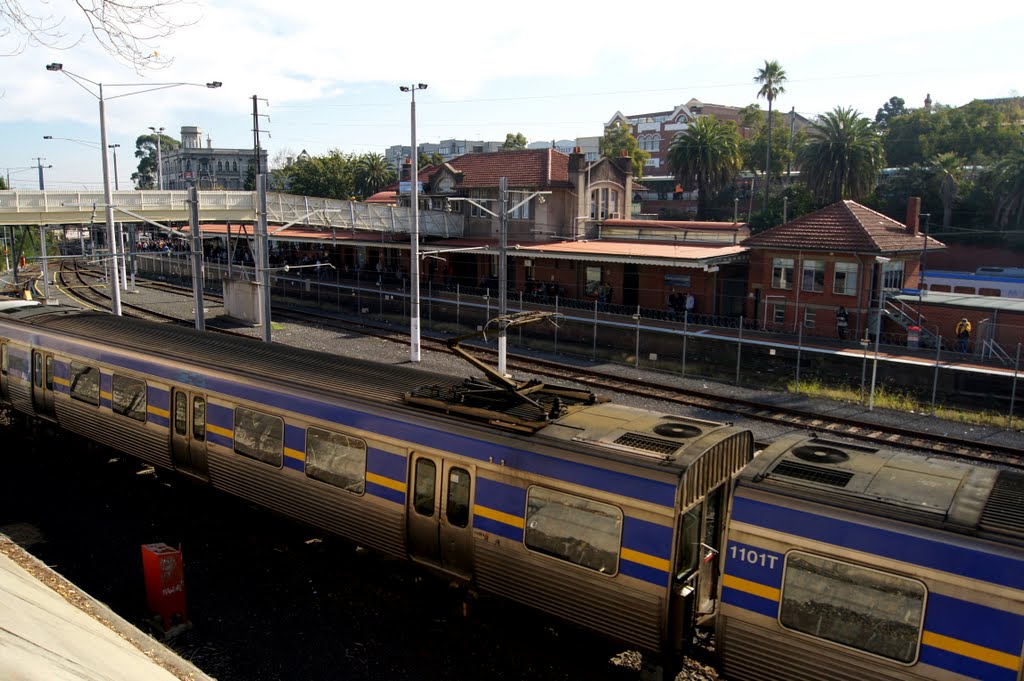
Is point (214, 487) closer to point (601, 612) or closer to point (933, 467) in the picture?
point (601, 612)

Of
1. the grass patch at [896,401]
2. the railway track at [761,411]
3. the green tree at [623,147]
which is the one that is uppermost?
the green tree at [623,147]

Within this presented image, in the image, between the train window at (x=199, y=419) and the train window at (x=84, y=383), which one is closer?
the train window at (x=199, y=419)

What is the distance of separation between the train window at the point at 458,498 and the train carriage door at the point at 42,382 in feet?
35.2

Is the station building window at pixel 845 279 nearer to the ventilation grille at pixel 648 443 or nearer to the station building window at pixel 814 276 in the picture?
the station building window at pixel 814 276

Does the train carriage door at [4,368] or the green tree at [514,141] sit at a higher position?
the green tree at [514,141]

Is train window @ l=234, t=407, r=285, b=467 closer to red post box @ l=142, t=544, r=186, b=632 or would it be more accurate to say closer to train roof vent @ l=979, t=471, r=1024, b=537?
red post box @ l=142, t=544, r=186, b=632

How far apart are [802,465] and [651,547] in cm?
178

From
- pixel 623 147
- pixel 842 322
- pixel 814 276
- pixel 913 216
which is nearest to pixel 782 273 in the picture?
pixel 814 276

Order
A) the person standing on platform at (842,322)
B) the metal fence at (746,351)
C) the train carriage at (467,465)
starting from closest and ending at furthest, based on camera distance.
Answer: the train carriage at (467,465), the metal fence at (746,351), the person standing on platform at (842,322)

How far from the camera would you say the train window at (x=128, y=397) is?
13.6m

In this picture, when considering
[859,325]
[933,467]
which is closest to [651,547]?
[933,467]

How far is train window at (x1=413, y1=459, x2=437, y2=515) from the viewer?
31.2 ft

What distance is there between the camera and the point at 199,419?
1263cm

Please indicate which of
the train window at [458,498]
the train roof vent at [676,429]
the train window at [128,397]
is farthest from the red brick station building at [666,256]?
the train roof vent at [676,429]
